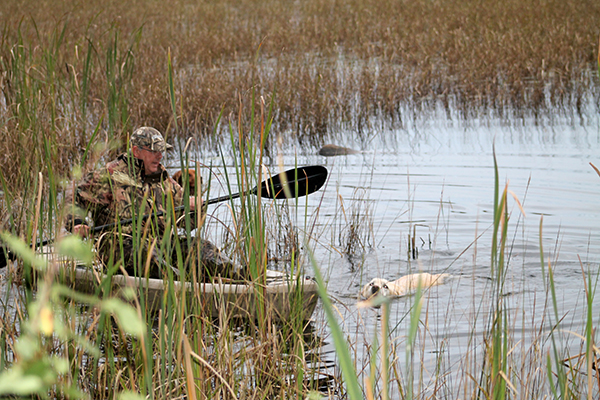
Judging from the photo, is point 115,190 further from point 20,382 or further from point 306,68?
point 306,68

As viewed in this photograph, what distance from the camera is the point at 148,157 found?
201 inches

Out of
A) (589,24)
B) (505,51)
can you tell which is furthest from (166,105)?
(589,24)

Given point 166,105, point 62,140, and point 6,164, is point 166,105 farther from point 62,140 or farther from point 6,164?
point 6,164

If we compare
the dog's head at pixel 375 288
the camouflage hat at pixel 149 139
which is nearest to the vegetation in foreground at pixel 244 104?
the camouflage hat at pixel 149 139

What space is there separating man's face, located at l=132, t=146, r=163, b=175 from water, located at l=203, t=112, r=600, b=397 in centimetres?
123

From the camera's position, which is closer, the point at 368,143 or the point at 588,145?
the point at 588,145

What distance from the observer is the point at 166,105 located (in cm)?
952

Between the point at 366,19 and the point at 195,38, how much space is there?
14.6ft

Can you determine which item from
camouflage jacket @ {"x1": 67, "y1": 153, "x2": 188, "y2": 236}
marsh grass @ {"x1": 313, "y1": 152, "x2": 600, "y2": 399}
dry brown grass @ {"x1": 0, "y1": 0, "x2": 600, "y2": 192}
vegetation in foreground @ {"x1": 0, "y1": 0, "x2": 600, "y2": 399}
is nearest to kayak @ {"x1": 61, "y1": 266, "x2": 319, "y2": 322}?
vegetation in foreground @ {"x1": 0, "y1": 0, "x2": 600, "y2": 399}

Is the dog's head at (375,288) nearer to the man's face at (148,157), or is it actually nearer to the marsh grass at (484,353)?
the marsh grass at (484,353)

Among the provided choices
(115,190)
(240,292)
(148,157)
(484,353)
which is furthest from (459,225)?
(484,353)

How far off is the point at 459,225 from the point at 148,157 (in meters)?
3.17

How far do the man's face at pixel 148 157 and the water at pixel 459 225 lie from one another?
123 centimetres

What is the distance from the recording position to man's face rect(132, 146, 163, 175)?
5.06 metres
